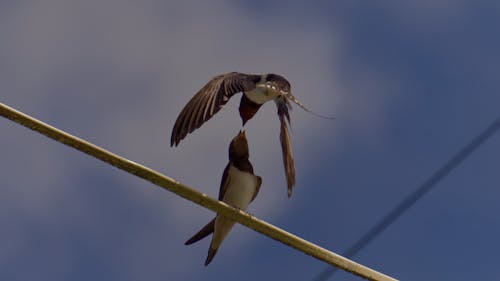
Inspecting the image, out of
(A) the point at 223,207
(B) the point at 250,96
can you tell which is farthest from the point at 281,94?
(A) the point at 223,207

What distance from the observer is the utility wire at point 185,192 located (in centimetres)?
224

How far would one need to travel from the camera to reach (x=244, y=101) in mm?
4449

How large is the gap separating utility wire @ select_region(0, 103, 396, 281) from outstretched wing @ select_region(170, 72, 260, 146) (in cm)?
60

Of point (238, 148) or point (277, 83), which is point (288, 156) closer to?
point (277, 83)

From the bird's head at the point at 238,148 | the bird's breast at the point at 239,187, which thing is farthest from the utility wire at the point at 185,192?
the bird's breast at the point at 239,187

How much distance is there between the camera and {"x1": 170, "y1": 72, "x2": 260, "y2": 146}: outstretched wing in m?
3.21

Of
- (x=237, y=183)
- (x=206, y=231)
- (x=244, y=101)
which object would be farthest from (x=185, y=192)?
(x=237, y=183)

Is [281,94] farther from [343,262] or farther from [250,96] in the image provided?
[343,262]

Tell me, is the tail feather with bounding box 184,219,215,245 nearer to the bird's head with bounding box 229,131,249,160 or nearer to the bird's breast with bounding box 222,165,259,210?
the bird's breast with bounding box 222,165,259,210

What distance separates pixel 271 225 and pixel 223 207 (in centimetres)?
15

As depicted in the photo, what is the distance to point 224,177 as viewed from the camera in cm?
511

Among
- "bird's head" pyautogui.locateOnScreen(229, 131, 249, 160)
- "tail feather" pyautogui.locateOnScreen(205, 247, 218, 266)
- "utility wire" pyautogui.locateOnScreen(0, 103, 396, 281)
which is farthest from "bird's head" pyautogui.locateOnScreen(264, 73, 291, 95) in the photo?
"utility wire" pyautogui.locateOnScreen(0, 103, 396, 281)

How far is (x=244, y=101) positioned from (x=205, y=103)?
3.47 ft

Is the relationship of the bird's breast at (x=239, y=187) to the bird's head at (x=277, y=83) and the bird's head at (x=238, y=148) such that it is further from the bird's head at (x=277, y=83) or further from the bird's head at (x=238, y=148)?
the bird's head at (x=277, y=83)
